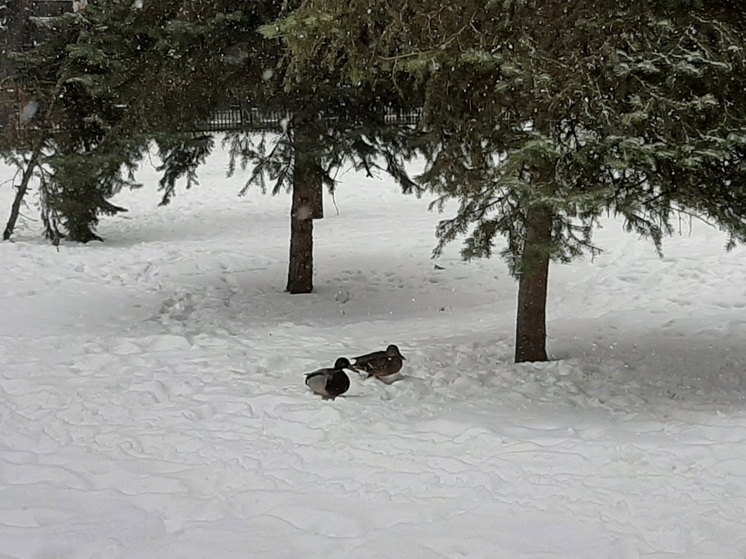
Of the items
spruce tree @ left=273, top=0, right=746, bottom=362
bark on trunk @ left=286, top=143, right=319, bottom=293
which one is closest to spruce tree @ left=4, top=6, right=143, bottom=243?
bark on trunk @ left=286, top=143, right=319, bottom=293

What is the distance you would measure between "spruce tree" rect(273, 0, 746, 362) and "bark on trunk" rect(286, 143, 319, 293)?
3.47m

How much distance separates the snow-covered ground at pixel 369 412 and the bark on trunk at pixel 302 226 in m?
0.32

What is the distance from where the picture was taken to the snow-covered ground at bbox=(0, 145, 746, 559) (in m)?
4.43

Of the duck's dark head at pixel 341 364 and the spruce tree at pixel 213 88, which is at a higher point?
the spruce tree at pixel 213 88

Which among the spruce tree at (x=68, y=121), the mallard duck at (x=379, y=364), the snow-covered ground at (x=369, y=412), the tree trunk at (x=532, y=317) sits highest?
the spruce tree at (x=68, y=121)

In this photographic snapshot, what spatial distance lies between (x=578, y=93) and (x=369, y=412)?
3.03 metres

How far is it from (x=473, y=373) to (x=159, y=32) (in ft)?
17.4

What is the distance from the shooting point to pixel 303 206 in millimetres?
11625

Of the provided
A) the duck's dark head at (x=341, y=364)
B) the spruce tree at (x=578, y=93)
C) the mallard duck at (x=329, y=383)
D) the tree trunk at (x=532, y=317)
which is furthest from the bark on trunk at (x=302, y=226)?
the mallard duck at (x=329, y=383)

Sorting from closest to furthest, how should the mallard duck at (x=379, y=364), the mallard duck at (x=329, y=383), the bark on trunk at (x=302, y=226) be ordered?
1. the mallard duck at (x=329, y=383)
2. the mallard duck at (x=379, y=364)
3. the bark on trunk at (x=302, y=226)

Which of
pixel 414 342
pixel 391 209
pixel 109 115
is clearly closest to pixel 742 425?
pixel 414 342

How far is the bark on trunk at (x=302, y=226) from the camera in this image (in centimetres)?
1095

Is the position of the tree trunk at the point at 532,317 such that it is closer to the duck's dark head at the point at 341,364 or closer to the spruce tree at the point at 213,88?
the duck's dark head at the point at 341,364

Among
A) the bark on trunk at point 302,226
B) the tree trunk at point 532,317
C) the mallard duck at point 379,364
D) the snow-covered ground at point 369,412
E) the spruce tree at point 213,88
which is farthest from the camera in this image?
the bark on trunk at point 302,226
